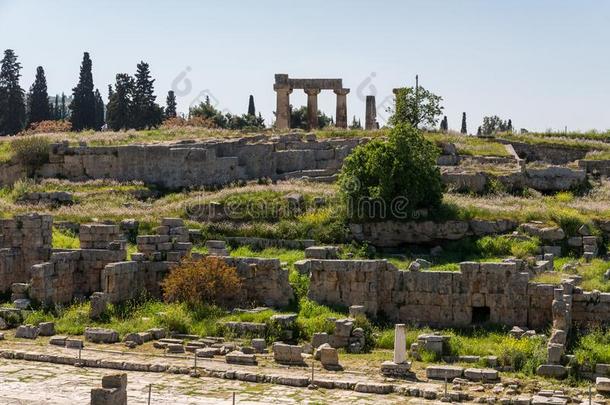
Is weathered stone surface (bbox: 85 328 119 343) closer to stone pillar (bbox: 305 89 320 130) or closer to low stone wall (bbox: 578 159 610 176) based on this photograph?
low stone wall (bbox: 578 159 610 176)

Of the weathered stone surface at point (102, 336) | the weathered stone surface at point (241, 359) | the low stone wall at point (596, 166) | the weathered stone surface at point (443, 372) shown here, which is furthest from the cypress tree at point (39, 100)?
the weathered stone surface at point (443, 372)

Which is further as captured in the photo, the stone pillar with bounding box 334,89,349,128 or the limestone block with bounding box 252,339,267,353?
the stone pillar with bounding box 334,89,349,128

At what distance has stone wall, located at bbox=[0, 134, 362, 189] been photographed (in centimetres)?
4534

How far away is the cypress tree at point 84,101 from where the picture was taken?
6875 centimetres

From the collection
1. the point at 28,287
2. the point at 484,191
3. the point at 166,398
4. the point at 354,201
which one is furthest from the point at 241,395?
the point at 484,191

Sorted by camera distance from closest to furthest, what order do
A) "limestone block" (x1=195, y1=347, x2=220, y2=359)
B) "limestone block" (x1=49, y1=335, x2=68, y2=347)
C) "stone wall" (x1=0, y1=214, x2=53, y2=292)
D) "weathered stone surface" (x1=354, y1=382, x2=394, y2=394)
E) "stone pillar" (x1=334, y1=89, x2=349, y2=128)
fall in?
"weathered stone surface" (x1=354, y1=382, x2=394, y2=394) → "limestone block" (x1=195, y1=347, x2=220, y2=359) → "limestone block" (x1=49, y1=335, x2=68, y2=347) → "stone wall" (x1=0, y1=214, x2=53, y2=292) → "stone pillar" (x1=334, y1=89, x2=349, y2=128)

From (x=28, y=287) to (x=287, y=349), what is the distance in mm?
9438

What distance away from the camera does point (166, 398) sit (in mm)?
24500

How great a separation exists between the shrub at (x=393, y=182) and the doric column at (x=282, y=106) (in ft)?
57.7

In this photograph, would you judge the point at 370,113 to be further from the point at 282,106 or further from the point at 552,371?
the point at 552,371

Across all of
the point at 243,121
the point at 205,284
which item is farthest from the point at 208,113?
the point at 205,284

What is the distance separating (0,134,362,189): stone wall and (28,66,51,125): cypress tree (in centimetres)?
2466

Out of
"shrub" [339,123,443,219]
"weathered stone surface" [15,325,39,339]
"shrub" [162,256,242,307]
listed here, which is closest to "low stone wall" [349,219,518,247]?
"shrub" [339,123,443,219]

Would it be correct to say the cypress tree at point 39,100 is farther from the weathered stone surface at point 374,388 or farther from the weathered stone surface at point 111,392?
the weathered stone surface at point 111,392
